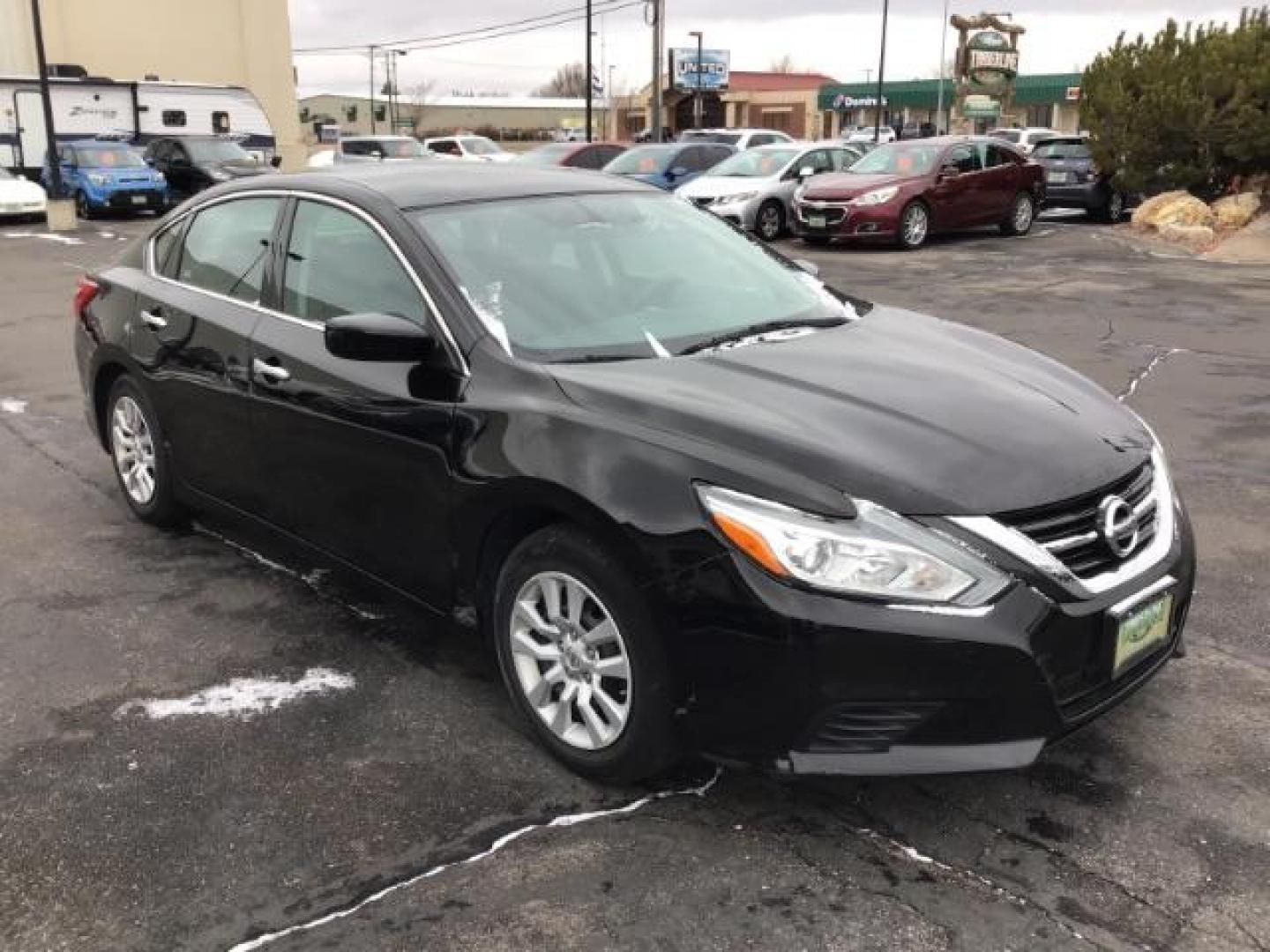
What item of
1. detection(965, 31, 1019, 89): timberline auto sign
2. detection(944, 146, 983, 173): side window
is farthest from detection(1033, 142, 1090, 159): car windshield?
detection(965, 31, 1019, 89): timberline auto sign

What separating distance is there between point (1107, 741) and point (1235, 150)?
17.2m

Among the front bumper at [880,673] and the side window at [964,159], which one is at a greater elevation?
the side window at [964,159]

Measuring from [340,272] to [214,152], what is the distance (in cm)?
2251

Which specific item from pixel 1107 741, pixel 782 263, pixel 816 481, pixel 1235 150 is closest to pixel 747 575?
pixel 816 481

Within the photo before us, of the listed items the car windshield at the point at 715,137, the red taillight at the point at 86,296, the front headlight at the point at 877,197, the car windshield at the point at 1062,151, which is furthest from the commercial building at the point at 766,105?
the red taillight at the point at 86,296

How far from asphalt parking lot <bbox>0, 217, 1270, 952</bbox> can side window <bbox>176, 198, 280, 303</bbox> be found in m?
0.99

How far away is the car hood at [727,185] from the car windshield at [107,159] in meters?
11.7

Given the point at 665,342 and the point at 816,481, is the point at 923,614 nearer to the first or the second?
the point at 816,481

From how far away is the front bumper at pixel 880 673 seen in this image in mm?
2605

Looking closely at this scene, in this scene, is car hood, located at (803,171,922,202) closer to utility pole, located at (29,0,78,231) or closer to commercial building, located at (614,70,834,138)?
utility pole, located at (29,0,78,231)

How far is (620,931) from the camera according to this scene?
8.50ft

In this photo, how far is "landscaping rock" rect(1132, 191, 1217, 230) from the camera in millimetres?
17875

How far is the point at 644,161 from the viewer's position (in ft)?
64.6

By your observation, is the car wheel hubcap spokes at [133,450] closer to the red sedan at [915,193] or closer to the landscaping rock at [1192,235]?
the red sedan at [915,193]
